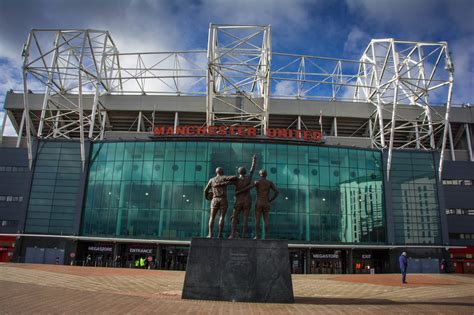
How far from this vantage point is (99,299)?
40.9 feet

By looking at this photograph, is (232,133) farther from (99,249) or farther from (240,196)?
(240,196)

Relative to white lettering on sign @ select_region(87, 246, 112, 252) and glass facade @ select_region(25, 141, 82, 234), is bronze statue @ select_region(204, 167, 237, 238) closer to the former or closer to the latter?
white lettering on sign @ select_region(87, 246, 112, 252)

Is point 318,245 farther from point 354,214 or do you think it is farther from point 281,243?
point 281,243

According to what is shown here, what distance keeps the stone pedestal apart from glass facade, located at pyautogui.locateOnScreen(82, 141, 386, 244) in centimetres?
2484

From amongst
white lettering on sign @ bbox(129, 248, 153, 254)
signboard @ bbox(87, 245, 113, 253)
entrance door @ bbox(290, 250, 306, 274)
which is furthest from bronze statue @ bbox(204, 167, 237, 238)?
signboard @ bbox(87, 245, 113, 253)

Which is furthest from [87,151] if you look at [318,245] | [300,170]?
[318,245]

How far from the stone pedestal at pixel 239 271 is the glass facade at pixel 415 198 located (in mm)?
32150

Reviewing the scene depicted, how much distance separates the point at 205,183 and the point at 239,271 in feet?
88.3

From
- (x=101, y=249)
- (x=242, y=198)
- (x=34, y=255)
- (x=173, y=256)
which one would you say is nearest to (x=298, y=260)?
(x=173, y=256)

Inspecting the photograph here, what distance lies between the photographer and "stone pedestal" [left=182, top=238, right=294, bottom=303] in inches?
516

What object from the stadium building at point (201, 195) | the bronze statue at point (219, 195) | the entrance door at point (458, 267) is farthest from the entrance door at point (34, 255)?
the entrance door at point (458, 267)

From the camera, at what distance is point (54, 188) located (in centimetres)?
4159

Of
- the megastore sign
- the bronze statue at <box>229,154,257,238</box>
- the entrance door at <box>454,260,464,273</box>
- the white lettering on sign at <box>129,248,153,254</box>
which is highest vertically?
the megastore sign

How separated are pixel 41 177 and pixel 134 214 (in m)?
12.2
